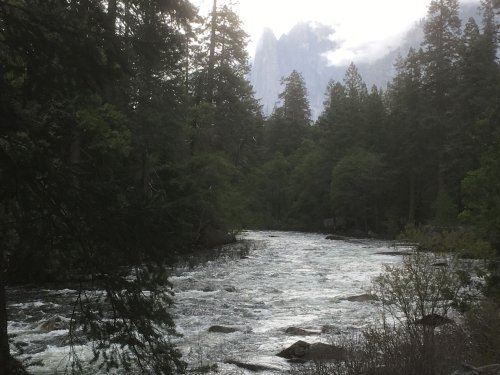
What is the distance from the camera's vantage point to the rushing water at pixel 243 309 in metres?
9.33

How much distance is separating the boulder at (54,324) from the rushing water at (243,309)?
135mm

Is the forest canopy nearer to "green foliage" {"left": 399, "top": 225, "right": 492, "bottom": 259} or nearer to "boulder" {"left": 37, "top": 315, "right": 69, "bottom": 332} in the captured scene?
"boulder" {"left": 37, "top": 315, "right": 69, "bottom": 332}

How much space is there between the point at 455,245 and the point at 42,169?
842cm

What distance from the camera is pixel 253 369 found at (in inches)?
333

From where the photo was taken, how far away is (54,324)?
10.8 m

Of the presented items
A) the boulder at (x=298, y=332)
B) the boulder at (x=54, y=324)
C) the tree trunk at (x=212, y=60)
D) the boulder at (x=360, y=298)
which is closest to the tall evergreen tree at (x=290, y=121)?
the tree trunk at (x=212, y=60)

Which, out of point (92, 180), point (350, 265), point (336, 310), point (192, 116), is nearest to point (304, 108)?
point (192, 116)

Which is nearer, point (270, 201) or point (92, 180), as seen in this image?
point (92, 180)

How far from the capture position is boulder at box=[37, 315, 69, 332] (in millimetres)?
10663

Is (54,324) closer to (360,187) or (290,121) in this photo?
(360,187)

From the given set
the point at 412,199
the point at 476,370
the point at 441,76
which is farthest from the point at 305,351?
the point at 441,76

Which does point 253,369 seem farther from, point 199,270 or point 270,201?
point 270,201

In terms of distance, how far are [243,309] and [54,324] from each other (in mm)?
5034

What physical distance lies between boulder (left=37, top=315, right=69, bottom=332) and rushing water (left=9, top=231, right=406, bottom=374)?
0.44 feet
